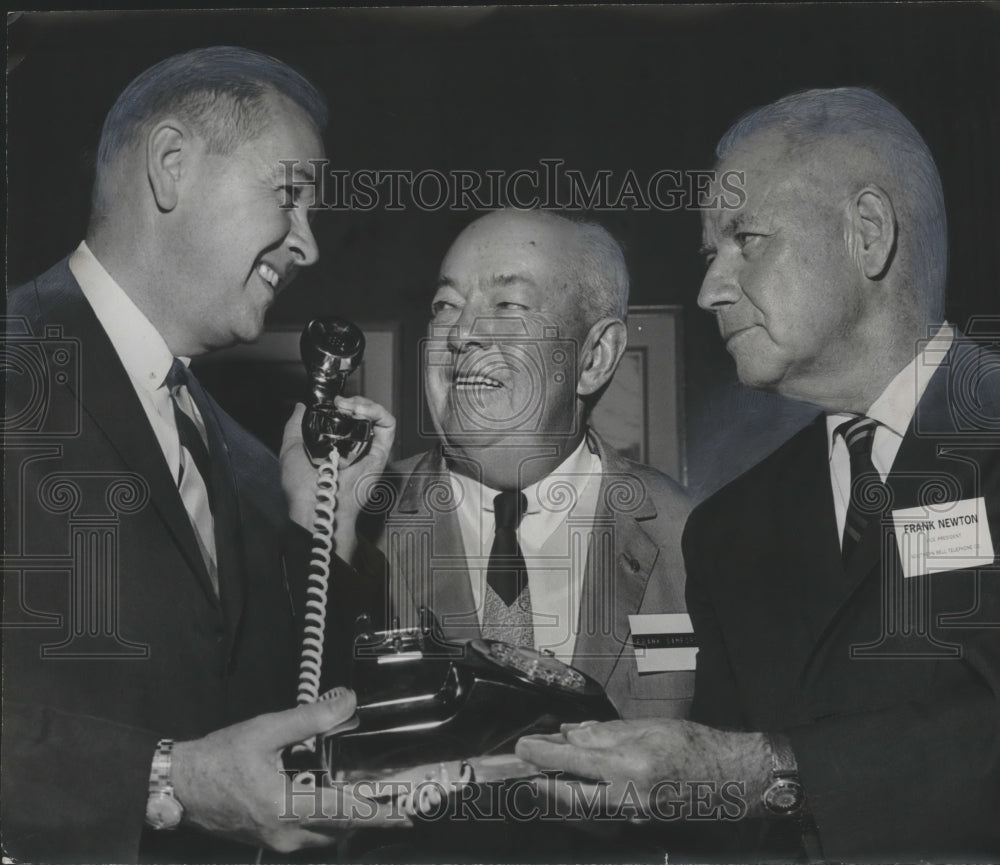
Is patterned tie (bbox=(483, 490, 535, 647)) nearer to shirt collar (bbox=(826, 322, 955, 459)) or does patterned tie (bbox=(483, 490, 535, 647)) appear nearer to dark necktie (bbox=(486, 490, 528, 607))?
dark necktie (bbox=(486, 490, 528, 607))

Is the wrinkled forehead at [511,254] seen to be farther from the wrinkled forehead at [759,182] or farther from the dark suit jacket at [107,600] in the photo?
the dark suit jacket at [107,600]

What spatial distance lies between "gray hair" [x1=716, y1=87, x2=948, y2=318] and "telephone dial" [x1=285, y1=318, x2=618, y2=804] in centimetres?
144

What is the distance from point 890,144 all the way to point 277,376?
1.78m

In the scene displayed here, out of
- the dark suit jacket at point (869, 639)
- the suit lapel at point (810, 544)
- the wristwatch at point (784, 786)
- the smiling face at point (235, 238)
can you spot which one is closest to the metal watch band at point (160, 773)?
the smiling face at point (235, 238)

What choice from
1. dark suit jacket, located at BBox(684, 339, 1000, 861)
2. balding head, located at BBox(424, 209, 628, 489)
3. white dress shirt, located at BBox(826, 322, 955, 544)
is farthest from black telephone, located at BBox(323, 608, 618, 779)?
white dress shirt, located at BBox(826, 322, 955, 544)

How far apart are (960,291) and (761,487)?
0.76m

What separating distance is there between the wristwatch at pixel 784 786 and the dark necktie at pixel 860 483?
0.53 meters

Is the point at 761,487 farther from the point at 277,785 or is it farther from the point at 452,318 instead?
the point at 277,785

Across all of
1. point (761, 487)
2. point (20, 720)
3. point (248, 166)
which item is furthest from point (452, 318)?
point (20, 720)

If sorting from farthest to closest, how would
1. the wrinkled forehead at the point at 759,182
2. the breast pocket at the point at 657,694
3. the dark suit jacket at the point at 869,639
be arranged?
the wrinkled forehead at the point at 759,182, the breast pocket at the point at 657,694, the dark suit jacket at the point at 869,639

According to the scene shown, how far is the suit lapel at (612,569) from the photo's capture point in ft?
10.9

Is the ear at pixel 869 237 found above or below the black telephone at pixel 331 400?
above

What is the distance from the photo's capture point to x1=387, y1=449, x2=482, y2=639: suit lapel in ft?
11.0

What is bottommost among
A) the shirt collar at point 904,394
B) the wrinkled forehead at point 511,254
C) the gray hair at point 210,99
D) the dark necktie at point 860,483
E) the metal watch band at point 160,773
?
the metal watch band at point 160,773
